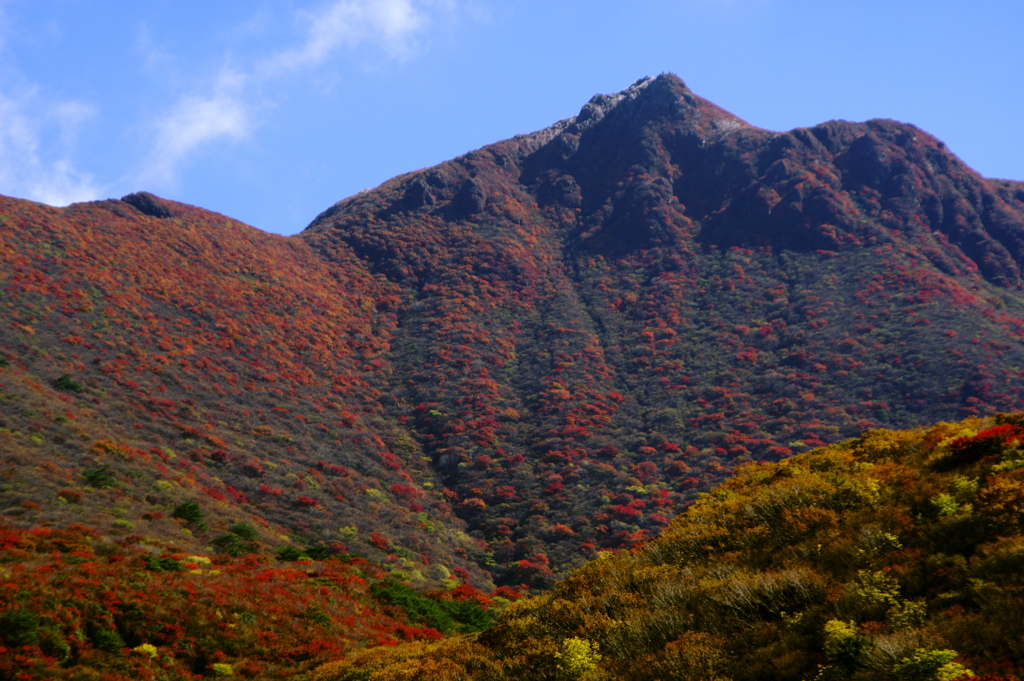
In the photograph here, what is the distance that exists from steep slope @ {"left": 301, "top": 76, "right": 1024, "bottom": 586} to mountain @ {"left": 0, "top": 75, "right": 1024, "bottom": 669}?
13.4 inches

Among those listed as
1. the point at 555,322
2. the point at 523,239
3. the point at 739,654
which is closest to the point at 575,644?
the point at 739,654

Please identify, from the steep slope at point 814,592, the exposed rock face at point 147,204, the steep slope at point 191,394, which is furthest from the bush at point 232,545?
the exposed rock face at point 147,204

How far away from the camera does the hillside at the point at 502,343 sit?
90.9ft

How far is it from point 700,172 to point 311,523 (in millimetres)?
77345

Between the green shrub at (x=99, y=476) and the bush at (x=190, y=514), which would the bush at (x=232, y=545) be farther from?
the green shrub at (x=99, y=476)

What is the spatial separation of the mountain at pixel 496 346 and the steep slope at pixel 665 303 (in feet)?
1.11

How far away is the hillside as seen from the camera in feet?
90.9

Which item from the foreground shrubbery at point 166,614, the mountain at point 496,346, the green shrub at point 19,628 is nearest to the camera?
the green shrub at point 19,628

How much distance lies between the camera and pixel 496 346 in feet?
186

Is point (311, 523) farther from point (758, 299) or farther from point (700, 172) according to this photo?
point (700, 172)

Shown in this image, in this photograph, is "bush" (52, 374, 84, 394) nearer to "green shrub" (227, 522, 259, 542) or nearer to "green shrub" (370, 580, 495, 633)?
"green shrub" (227, 522, 259, 542)

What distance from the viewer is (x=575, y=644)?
7465 millimetres

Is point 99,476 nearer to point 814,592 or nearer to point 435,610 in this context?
point 435,610

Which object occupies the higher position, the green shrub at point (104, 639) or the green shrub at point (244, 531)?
the green shrub at point (104, 639)
